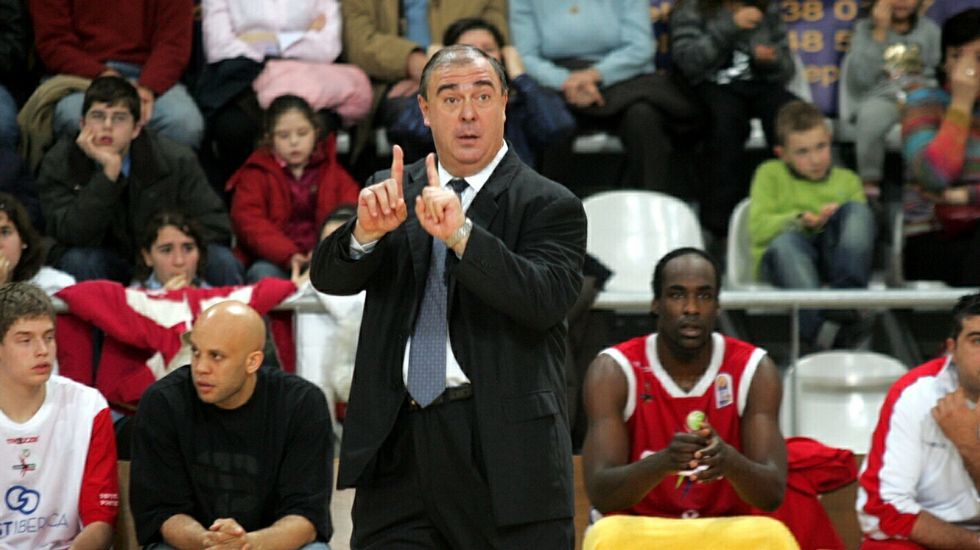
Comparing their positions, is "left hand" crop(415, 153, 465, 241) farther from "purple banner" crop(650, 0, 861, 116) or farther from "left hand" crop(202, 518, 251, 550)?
"purple banner" crop(650, 0, 861, 116)

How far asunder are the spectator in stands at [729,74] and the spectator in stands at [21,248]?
2.96 m

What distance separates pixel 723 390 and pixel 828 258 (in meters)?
1.85

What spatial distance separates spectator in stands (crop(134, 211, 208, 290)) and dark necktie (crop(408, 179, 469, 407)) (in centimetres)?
294

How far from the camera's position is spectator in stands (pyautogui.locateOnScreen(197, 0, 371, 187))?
6844 mm

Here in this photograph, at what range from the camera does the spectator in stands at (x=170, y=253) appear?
19.4 feet

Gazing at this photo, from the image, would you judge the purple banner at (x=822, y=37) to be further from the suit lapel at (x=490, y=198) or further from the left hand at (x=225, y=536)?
the suit lapel at (x=490, y=198)

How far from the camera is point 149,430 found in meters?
4.52

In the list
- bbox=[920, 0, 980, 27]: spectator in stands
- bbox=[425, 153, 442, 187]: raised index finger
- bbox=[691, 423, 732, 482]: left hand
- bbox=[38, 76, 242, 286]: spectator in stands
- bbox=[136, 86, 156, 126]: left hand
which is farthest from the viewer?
bbox=[920, 0, 980, 27]: spectator in stands

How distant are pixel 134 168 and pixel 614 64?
2.26 metres

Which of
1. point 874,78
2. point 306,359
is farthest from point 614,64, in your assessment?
point 306,359

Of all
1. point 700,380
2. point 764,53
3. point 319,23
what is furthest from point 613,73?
point 700,380

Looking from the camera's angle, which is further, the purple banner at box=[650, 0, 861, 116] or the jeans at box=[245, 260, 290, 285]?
the purple banner at box=[650, 0, 861, 116]

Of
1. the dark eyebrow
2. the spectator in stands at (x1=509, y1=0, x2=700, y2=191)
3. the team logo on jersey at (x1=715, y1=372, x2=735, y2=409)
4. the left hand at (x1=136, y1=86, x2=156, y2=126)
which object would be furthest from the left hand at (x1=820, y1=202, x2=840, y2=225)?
the dark eyebrow

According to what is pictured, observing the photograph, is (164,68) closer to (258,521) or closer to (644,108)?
(644,108)
